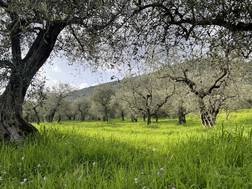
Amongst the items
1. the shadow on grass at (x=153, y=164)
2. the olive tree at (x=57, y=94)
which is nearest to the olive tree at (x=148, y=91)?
the olive tree at (x=57, y=94)

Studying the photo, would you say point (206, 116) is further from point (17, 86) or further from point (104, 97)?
point (104, 97)

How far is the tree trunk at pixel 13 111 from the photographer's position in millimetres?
14539

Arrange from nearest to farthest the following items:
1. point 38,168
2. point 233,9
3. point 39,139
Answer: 1. point 38,168
2. point 233,9
3. point 39,139

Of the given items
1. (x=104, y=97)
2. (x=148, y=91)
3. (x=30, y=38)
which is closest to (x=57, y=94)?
(x=104, y=97)

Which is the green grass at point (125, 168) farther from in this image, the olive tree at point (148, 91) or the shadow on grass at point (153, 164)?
the olive tree at point (148, 91)

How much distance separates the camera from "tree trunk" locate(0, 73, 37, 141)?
14539 millimetres

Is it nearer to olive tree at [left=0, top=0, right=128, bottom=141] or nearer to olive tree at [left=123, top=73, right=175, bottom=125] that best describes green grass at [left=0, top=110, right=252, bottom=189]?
olive tree at [left=0, top=0, right=128, bottom=141]

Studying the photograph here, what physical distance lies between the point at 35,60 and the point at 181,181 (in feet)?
31.9

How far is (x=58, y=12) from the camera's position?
11469 mm

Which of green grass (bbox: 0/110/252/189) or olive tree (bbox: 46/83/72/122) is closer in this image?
green grass (bbox: 0/110/252/189)

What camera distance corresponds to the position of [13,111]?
1497cm

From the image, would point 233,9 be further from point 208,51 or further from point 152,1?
point 152,1

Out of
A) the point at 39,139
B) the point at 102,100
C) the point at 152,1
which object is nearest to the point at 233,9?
the point at 152,1

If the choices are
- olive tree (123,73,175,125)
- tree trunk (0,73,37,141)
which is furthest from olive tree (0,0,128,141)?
olive tree (123,73,175,125)
